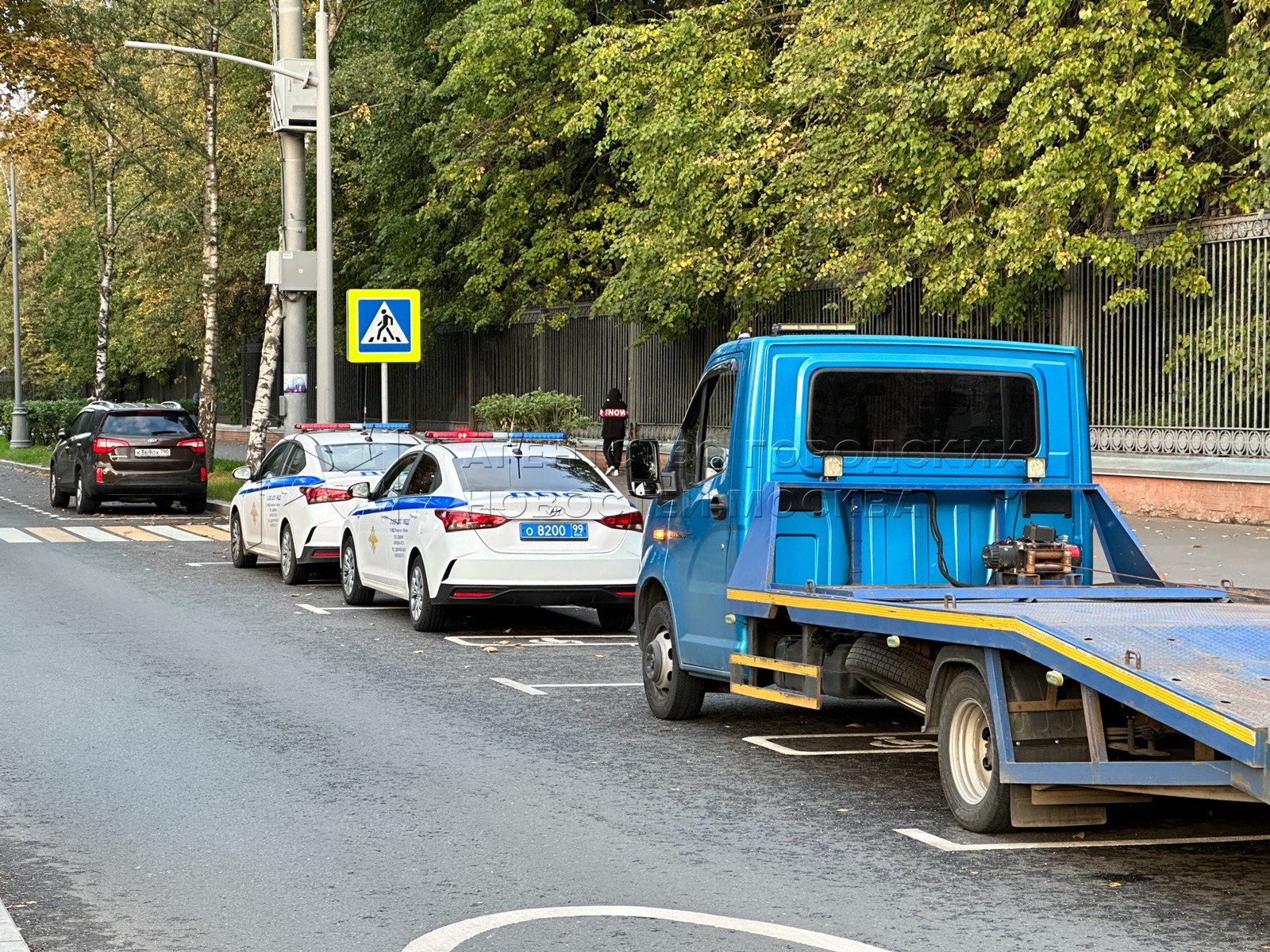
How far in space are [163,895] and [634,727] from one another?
399 centimetres

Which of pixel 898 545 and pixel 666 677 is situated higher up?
pixel 898 545

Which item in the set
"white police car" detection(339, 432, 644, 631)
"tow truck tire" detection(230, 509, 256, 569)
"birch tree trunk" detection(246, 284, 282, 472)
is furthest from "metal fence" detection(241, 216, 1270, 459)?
"white police car" detection(339, 432, 644, 631)

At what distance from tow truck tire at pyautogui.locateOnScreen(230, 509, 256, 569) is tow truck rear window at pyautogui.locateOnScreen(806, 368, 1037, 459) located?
1175 cm

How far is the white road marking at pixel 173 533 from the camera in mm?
23859

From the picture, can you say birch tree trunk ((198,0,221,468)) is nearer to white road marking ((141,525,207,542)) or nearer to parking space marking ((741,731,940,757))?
white road marking ((141,525,207,542))

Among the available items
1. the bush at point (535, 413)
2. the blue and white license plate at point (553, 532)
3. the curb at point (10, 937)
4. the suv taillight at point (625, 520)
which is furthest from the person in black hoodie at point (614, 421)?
the curb at point (10, 937)

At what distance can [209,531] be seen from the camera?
25.4 meters

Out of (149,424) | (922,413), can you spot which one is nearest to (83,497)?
(149,424)

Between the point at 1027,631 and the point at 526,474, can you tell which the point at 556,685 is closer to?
the point at 526,474

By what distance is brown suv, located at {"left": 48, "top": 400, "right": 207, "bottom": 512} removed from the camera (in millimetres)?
27766

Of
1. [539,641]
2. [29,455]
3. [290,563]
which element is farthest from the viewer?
[29,455]

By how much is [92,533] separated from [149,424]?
11.5 ft

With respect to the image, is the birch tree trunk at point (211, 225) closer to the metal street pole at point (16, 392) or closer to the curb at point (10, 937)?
the metal street pole at point (16, 392)

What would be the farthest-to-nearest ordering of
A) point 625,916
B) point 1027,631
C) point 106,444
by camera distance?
point 106,444 → point 1027,631 → point 625,916
